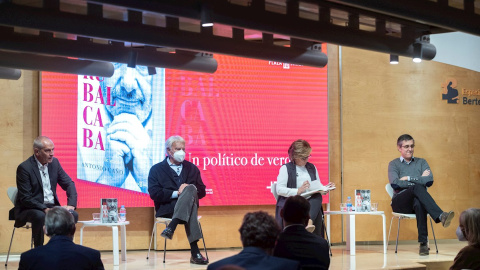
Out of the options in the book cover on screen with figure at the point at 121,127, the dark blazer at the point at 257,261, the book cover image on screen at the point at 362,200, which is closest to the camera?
the dark blazer at the point at 257,261

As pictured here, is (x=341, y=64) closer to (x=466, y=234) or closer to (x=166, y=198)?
(x=166, y=198)

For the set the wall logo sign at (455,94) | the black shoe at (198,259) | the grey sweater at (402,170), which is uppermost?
the wall logo sign at (455,94)

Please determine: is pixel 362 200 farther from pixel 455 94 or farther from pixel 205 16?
pixel 205 16

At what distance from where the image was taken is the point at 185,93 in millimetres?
8438

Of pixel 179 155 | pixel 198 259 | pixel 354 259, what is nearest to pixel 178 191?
pixel 179 155

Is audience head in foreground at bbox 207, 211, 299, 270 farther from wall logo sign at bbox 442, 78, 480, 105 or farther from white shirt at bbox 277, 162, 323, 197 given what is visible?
wall logo sign at bbox 442, 78, 480, 105

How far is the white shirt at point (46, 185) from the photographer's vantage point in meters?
6.93

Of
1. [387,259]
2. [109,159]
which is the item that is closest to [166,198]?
[109,159]

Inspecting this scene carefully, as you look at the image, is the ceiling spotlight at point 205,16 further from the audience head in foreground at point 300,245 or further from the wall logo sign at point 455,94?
the wall logo sign at point 455,94

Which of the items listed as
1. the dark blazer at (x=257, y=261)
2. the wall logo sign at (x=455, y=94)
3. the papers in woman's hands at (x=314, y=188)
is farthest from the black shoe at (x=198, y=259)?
the wall logo sign at (x=455, y=94)

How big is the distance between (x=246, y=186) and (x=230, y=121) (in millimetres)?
837

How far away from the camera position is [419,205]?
7707 millimetres

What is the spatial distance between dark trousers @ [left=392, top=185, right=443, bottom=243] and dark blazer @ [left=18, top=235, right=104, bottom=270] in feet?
16.0

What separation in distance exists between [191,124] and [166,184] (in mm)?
1363
